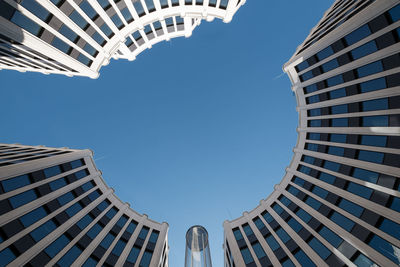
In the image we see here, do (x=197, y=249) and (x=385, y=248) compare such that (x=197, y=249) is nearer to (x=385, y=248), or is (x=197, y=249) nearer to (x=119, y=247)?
(x=119, y=247)

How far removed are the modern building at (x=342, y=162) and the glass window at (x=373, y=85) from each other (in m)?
0.10

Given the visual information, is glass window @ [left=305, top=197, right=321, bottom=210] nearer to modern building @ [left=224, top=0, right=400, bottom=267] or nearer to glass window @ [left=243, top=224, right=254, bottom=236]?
modern building @ [left=224, top=0, right=400, bottom=267]

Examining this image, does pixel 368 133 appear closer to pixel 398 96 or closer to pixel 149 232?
pixel 398 96

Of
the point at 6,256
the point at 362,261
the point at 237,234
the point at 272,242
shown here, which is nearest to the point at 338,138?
the point at 362,261

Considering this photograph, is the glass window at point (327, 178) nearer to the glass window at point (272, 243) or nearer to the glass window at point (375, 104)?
the glass window at point (375, 104)

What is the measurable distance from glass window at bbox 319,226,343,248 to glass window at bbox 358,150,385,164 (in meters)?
8.36

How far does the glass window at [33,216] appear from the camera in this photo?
17.6 meters

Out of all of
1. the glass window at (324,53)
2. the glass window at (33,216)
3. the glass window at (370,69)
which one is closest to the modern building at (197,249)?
the glass window at (33,216)

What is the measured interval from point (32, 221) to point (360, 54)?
36.2 metres

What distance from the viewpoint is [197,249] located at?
740 inches

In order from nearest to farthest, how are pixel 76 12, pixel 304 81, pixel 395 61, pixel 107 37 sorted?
1. pixel 395 61
2. pixel 76 12
3. pixel 107 37
4. pixel 304 81

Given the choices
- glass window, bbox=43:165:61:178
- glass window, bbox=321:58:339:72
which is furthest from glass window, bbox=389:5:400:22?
glass window, bbox=43:165:61:178

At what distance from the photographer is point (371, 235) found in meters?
17.0

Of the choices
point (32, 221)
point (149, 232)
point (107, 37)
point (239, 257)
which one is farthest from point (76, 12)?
point (239, 257)
